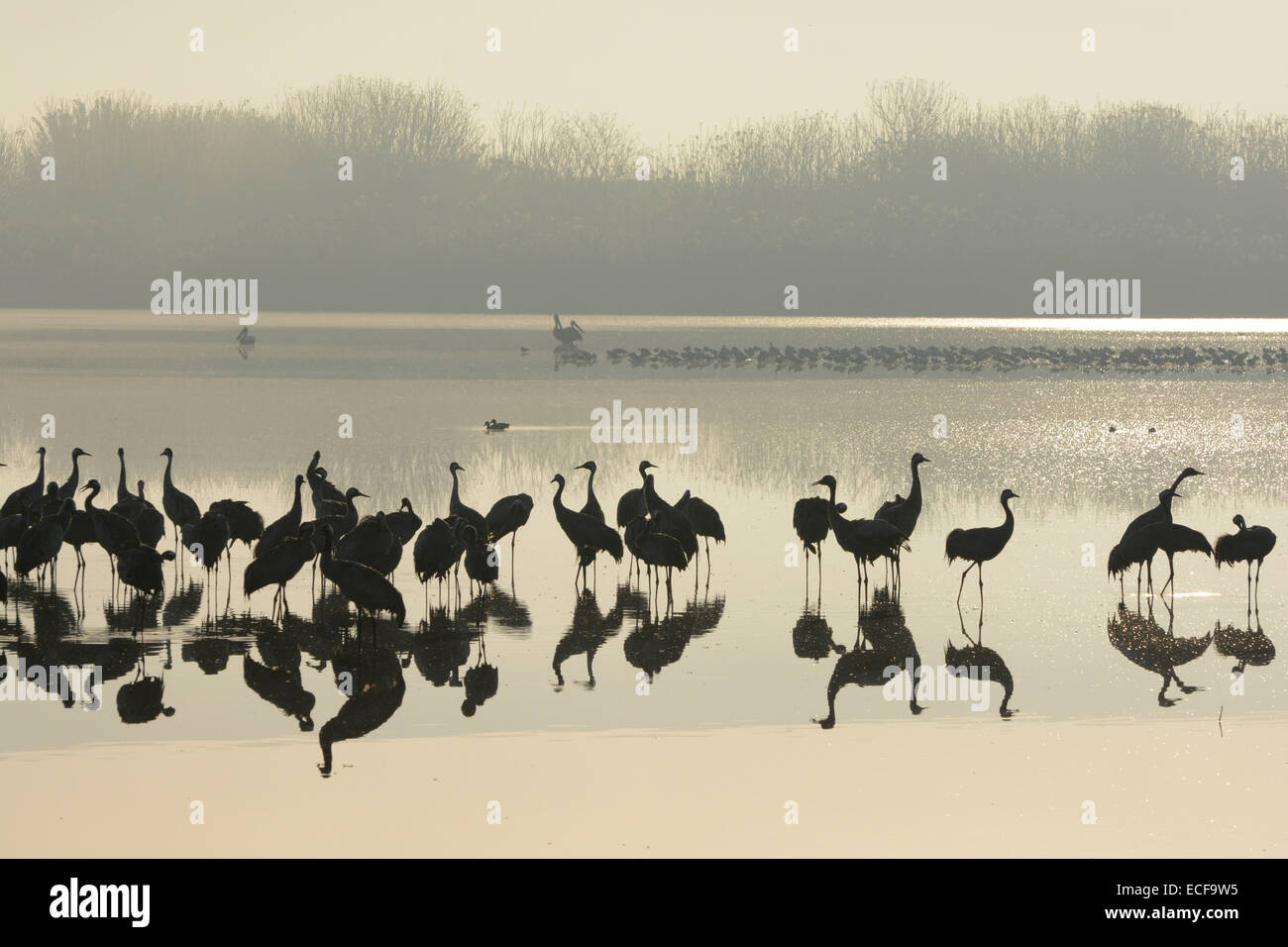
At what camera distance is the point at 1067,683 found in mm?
12359

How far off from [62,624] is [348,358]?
49.6 meters

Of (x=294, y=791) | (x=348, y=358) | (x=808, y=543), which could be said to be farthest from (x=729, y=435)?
(x=348, y=358)

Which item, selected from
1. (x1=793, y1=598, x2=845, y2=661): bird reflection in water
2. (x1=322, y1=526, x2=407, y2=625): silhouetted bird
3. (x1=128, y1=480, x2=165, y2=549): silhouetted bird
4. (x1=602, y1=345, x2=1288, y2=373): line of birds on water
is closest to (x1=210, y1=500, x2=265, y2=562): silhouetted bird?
(x1=128, y1=480, x2=165, y2=549): silhouetted bird

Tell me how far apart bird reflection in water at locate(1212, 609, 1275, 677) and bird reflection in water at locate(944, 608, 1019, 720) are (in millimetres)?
1787

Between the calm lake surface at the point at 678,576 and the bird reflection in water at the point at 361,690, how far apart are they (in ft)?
0.19

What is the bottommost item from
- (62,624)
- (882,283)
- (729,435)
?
(62,624)

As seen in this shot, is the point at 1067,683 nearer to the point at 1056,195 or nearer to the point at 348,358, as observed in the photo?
the point at 348,358

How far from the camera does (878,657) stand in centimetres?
1329

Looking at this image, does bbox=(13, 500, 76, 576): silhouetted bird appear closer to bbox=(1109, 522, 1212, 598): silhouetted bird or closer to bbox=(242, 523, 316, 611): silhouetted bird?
bbox=(242, 523, 316, 611): silhouetted bird

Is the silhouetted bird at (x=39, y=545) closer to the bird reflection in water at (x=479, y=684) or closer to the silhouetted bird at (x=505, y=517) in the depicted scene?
the silhouetted bird at (x=505, y=517)

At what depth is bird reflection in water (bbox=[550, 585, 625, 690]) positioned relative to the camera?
12898 mm

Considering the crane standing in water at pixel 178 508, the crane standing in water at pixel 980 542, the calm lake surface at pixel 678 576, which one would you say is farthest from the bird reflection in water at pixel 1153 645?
the crane standing in water at pixel 178 508

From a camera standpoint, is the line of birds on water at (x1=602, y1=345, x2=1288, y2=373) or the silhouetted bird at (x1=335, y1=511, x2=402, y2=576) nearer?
the silhouetted bird at (x1=335, y1=511, x2=402, y2=576)

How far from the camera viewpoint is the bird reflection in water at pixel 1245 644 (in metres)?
13.0
